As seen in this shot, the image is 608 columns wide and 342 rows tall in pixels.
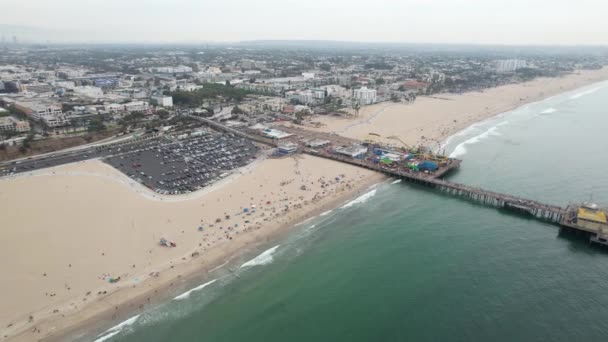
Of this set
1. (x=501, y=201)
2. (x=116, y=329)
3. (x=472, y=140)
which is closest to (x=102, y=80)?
(x=472, y=140)

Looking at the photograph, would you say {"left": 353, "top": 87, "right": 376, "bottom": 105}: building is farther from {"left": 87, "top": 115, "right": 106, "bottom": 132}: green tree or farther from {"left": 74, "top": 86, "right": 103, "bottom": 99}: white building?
{"left": 74, "top": 86, "right": 103, "bottom": 99}: white building

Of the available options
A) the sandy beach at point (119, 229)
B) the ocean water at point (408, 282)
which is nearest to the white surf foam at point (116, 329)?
the ocean water at point (408, 282)

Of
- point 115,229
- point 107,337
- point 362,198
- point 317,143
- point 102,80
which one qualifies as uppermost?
point 102,80

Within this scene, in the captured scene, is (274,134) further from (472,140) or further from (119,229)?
(472,140)

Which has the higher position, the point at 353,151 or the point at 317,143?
the point at 317,143

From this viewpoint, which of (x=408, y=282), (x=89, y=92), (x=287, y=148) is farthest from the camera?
(x=89, y=92)
